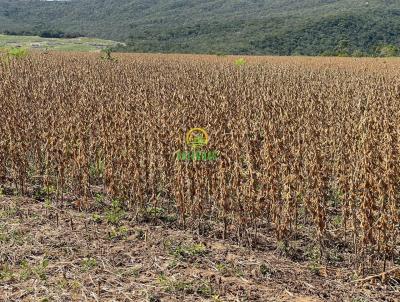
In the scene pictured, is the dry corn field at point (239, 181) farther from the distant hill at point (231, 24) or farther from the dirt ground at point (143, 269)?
the distant hill at point (231, 24)

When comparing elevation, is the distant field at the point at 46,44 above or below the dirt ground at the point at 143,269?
above

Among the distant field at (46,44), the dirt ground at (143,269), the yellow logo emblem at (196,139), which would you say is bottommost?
the dirt ground at (143,269)

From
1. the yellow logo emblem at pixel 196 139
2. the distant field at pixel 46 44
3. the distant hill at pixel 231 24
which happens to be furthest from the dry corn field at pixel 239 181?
the distant hill at pixel 231 24

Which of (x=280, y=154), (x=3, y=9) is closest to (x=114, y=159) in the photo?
(x=280, y=154)

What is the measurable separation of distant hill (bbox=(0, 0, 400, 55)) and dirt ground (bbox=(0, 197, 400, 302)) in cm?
5021

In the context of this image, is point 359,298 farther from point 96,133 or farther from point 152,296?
point 96,133

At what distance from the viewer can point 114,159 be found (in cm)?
626

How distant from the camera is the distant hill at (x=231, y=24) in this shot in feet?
236

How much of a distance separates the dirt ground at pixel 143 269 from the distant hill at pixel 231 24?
165ft

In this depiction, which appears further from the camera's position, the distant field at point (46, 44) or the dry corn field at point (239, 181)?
the distant field at point (46, 44)

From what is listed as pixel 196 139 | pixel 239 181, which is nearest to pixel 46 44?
pixel 196 139

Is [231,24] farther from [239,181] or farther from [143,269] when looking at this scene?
[143,269]

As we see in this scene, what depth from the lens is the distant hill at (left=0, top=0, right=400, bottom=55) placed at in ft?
236

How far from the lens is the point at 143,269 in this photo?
432 centimetres
